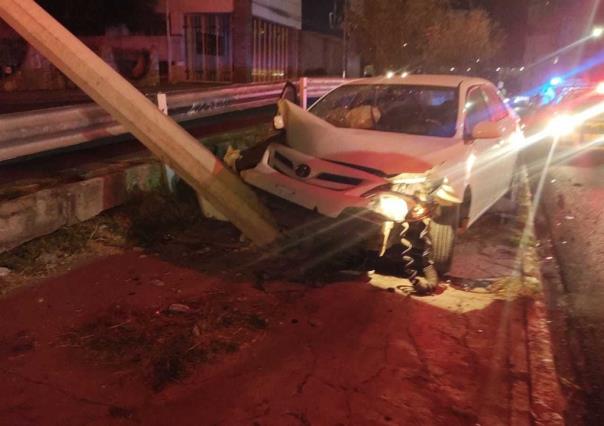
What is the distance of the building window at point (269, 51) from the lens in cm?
2608

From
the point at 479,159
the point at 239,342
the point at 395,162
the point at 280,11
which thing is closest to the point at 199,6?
the point at 280,11

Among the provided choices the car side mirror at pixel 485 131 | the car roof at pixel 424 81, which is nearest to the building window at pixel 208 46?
the car roof at pixel 424 81

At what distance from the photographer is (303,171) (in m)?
5.10

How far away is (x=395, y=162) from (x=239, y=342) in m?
2.01

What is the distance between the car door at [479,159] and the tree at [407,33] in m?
21.9

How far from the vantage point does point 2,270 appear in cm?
463

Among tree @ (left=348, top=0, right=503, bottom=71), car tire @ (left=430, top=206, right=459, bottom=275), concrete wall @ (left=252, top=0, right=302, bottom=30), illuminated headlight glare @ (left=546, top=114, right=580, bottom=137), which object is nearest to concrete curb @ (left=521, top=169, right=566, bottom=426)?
car tire @ (left=430, top=206, right=459, bottom=275)

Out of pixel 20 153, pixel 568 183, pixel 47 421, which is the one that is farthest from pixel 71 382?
pixel 568 183

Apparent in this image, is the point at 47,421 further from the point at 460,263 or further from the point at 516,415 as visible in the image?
the point at 460,263

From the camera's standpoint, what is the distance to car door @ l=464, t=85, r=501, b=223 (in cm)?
573

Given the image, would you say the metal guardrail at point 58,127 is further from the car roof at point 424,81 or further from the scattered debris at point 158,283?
the car roof at point 424,81

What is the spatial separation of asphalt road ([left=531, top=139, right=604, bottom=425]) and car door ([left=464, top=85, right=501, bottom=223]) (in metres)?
0.91

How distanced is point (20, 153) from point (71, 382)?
3.05 meters

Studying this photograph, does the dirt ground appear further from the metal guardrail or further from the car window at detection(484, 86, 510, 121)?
the car window at detection(484, 86, 510, 121)
